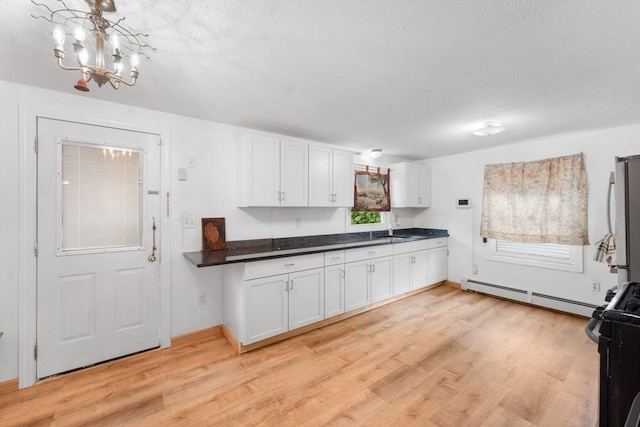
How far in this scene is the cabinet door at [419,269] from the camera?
4.10 metres

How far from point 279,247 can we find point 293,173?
2.89ft

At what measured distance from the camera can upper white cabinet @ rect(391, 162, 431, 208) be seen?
455 centimetres

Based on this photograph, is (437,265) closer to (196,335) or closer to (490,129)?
(490,129)

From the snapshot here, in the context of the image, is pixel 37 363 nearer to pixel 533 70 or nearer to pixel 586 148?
pixel 533 70

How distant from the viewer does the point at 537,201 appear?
3.66 m

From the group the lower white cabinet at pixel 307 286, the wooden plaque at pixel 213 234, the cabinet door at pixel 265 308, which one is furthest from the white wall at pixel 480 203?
the wooden plaque at pixel 213 234

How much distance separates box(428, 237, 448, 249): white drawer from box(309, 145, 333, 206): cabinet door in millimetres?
1987

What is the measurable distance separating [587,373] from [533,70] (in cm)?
240

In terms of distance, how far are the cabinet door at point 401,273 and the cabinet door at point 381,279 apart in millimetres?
88

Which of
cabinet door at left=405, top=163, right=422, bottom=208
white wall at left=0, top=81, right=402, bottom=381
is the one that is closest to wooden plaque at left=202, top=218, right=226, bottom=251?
white wall at left=0, top=81, right=402, bottom=381

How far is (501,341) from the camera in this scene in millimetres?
2740

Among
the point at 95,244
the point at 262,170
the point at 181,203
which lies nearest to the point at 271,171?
the point at 262,170

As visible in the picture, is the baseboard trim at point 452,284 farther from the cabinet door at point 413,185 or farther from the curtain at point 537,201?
the cabinet door at point 413,185

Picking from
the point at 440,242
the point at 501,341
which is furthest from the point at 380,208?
the point at 501,341
